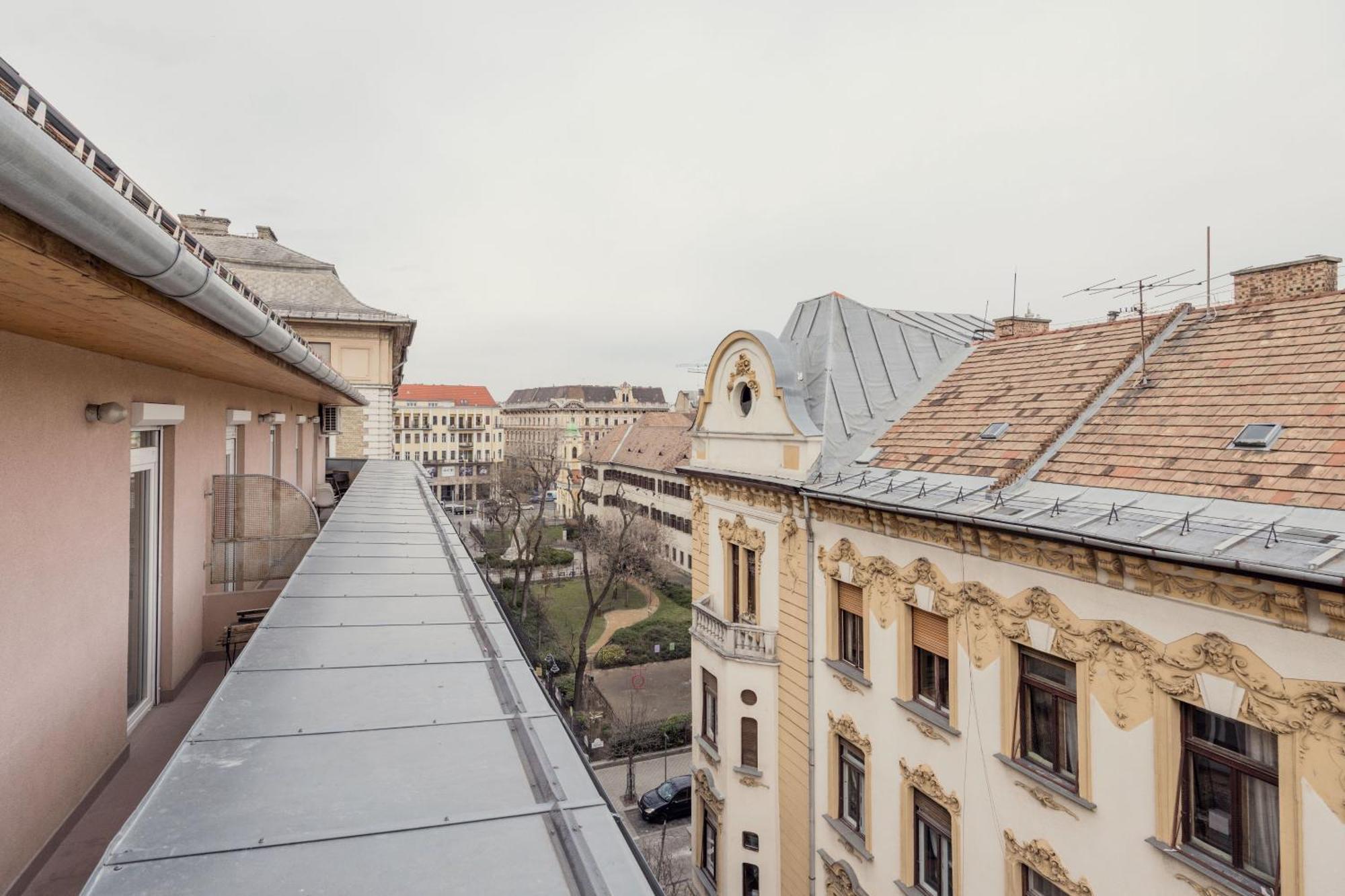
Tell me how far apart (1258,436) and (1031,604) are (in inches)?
108

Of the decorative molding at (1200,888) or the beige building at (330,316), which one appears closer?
the decorative molding at (1200,888)

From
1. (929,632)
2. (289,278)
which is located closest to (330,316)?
(289,278)

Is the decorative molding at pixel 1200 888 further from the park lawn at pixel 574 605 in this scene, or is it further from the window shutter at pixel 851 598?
the park lawn at pixel 574 605

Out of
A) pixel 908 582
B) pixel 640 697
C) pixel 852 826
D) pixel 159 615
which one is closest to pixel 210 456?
pixel 159 615

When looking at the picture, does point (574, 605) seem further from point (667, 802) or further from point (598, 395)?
point (598, 395)

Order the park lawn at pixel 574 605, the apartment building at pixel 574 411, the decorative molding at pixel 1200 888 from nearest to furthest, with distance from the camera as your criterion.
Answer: the decorative molding at pixel 1200 888 < the park lawn at pixel 574 605 < the apartment building at pixel 574 411

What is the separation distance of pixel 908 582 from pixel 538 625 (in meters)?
24.8

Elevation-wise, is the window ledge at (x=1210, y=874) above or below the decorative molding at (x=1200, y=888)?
above

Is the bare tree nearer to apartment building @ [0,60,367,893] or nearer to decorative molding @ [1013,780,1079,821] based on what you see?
decorative molding @ [1013,780,1079,821]

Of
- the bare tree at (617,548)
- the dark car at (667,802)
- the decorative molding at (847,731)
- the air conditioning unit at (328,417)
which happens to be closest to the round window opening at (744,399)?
the decorative molding at (847,731)

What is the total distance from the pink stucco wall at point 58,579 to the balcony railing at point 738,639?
10251 millimetres

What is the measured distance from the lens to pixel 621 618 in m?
35.4

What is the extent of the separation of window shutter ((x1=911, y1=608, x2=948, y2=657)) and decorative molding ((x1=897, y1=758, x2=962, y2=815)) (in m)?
1.55

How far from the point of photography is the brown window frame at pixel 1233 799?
223 inches
